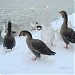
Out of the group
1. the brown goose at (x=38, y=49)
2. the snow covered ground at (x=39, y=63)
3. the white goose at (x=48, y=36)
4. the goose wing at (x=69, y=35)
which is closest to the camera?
the snow covered ground at (x=39, y=63)

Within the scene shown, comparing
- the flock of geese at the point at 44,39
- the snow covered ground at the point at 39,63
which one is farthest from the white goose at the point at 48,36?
the snow covered ground at the point at 39,63

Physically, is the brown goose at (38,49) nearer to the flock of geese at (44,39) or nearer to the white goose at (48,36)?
the flock of geese at (44,39)

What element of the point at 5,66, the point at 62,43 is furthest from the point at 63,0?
the point at 5,66

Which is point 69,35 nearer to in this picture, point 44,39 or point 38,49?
point 44,39

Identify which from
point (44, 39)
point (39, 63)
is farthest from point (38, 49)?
point (44, 39)

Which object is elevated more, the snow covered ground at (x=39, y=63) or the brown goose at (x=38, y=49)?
the brown goose at (x=38, y=49)

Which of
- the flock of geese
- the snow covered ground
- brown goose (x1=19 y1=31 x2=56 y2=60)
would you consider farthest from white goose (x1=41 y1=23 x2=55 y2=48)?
brown goose (x1=19 y1=31 x2=56 y2=60)

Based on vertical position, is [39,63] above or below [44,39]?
below

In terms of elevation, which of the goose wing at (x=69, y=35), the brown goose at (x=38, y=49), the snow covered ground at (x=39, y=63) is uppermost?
the goose wing at (x=69, y=35)

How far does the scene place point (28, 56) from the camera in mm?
4727

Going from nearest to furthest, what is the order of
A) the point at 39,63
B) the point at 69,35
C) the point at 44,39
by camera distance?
the point at 39,63 → the point at 69,35 → the point at 44,39

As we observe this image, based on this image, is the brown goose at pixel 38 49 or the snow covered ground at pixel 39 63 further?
the brown goose at pixel 38 49

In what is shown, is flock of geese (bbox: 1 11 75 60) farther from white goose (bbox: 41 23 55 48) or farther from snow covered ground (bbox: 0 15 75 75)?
snow covered ground (bbox: 0 15 75 75)

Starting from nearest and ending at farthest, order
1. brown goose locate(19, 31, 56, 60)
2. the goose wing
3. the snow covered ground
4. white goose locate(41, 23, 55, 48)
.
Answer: the snow covered ground, brown goose locate(19, 31, 56, 60), the goose wing, white goose locate(41, 23, 55, 48)
